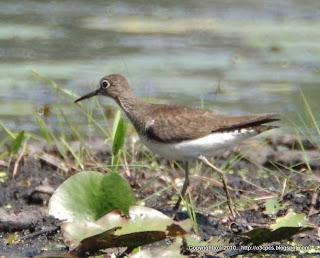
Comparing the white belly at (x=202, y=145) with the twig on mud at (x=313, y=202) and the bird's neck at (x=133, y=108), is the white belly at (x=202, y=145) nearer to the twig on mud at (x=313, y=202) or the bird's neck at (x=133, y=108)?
the bird's neck at (x=133, y=108)

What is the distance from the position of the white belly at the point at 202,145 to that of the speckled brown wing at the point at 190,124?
0.10 feet

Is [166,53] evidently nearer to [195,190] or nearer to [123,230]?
[195,190]

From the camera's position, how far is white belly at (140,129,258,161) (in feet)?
19.4

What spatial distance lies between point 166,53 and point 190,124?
4.54 meters

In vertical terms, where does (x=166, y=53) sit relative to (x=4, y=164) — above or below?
below

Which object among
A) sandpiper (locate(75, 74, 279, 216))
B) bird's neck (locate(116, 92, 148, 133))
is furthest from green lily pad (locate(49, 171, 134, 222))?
bird's neck (locate(116, 92, 148, 133))

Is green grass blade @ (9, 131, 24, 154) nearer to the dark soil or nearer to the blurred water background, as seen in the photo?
the dark soil

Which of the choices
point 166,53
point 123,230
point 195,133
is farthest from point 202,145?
point 166,53

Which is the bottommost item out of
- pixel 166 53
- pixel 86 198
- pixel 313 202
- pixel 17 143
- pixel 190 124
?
pixel 166 53

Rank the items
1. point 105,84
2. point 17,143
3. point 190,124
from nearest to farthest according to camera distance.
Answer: point 190,124, point 17,143, point 105,84

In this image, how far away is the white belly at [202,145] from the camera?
5902mm

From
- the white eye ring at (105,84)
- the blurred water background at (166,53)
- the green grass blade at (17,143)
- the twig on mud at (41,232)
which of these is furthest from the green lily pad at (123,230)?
the blurred water background at (166,53)

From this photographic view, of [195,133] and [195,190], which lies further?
[195,190]

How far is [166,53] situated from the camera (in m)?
10.5
